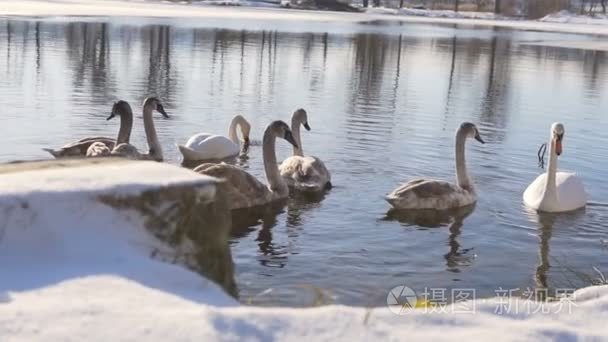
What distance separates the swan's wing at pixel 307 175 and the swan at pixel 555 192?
2.10m

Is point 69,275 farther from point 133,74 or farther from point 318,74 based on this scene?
point 318,74

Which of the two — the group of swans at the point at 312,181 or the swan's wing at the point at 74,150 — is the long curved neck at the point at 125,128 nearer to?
the group of swans at the point at 312,181

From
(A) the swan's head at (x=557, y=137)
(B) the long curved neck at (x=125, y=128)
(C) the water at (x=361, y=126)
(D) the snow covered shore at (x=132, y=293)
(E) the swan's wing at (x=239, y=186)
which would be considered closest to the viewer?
(D) the snow covered shore at (x=132, y=293)

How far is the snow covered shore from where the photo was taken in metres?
3.37

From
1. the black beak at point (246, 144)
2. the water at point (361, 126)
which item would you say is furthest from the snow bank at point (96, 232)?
the black beak at point (246, 144)

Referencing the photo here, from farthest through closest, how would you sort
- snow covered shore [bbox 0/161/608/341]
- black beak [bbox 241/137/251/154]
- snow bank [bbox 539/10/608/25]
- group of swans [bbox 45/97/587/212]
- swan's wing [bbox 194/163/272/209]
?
1. snow bank [bbox 539/10/608/25]
2. black beak [bbox 241/137/251/154]
3. group of swans [bbox 45/97/587/212]
4. swan's wing [bbox 194/163/272/209]
5. snow covered shore [bbox 0/161/608/341]

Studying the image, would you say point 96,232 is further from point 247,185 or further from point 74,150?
point 74,150

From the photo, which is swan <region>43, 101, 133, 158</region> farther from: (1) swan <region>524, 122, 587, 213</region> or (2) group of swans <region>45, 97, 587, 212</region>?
(1) swan <region>524, 122, 587, 213</region>

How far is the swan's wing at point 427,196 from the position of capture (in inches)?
338

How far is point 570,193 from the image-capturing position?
29.7ft

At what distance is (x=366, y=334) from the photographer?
11.4 feet

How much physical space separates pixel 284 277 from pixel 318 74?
14629 mm

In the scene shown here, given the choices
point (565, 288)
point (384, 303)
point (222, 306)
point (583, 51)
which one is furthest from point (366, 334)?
point (583, 51)

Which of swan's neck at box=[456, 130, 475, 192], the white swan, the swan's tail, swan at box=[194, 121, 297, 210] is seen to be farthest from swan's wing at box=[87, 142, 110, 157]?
swan's neck at box=[456, 130, 475, 192]
